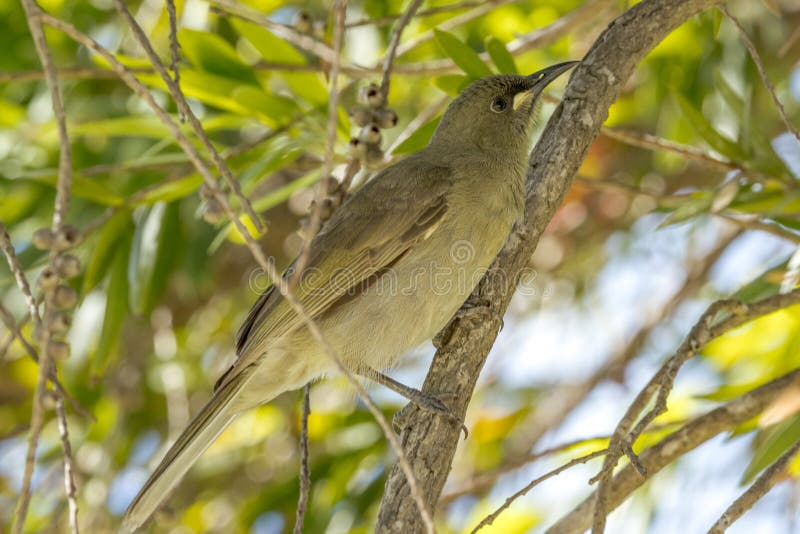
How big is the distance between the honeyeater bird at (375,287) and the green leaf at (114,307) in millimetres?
688

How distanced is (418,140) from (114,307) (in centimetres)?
173

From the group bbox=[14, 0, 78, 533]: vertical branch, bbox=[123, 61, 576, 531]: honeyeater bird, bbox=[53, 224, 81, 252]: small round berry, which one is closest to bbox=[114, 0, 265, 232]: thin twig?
bbox=[14, 0, 78, 533]: vertical branch

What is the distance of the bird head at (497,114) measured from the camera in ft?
15.6

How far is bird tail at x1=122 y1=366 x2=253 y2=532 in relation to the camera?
3.88 meters

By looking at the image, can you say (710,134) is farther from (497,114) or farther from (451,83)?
(451,83)

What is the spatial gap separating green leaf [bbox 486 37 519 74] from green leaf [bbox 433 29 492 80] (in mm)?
64

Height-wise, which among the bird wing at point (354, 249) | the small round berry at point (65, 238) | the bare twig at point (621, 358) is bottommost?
the small round berry at point (65, 238)

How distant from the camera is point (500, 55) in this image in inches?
172

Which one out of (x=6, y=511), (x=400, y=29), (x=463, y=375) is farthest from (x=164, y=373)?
(x=400, y=29)

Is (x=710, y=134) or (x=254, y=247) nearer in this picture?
(x=254, y=247)

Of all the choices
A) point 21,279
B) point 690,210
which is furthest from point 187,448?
point 690,210

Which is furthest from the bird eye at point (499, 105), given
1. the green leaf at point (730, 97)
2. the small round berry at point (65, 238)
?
the small round berry at point (65, 238)

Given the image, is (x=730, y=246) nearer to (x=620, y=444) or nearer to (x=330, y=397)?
(x=330, y=397)

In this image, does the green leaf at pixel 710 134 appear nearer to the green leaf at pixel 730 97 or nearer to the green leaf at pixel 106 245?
the green leaf at pixel 730 97
